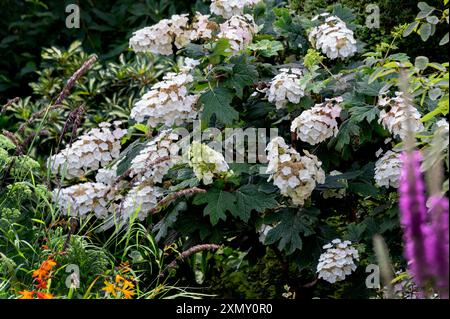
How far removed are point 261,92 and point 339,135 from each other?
0.53 metres

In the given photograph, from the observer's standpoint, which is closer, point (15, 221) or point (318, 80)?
point (15, 221)

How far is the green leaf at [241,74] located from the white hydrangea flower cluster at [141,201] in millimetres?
596

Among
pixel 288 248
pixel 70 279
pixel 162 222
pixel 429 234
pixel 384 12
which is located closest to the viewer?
pixel 429 234

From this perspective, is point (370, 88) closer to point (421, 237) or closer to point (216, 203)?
point (216, 203)

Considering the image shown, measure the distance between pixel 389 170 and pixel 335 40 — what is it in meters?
0.68

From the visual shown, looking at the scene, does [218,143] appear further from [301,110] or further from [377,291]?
[377,291]

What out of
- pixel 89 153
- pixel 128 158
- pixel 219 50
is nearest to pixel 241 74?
pixel 219 50

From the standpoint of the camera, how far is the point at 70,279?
137 inches

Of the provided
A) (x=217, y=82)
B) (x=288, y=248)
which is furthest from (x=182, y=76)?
(x=288, y=248)

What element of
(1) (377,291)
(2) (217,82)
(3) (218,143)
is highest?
(2) (217,82)

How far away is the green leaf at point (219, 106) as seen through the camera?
4.01m

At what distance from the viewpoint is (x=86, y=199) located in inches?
168

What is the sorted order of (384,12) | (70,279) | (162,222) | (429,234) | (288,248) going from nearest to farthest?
1. (429,234)
2. (70,279)
3. (288,248)
4. (162,222)
5. (384,12)

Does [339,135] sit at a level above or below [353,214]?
above
